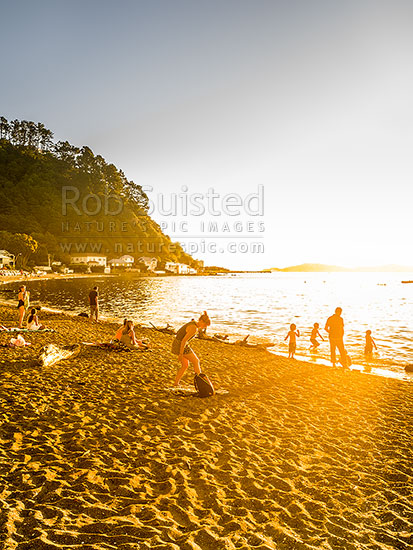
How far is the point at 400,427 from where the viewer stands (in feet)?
26.1

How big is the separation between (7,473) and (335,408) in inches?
310

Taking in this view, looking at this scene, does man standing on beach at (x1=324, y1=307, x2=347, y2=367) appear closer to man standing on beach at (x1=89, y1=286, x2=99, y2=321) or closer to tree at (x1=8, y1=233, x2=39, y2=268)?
man standing on beach at (x1=89, y1=286, x2=99, y2=321)

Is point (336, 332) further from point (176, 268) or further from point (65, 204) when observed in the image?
point (176, 268)

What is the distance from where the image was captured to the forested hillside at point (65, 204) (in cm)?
11731

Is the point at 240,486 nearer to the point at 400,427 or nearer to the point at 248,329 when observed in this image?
the point at 400,427

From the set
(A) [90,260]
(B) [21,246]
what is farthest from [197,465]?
(A) [90,260]

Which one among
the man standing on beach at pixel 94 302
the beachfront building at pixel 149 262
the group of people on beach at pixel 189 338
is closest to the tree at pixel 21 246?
the beachfront building at pixel 149 262

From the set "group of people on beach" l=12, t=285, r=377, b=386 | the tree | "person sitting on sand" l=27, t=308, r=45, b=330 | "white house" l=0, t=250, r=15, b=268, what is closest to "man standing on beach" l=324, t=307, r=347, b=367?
"group of people on beach" l=12, t=285, r=377, b=386

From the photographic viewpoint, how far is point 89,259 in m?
130

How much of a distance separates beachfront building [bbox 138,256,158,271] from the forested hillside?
4659 millimetres

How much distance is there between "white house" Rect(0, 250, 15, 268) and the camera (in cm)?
9494

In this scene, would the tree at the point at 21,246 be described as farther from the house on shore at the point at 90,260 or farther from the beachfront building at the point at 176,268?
the beachfront building at the point at 176,268

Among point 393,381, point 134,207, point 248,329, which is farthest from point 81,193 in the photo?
point 393,381

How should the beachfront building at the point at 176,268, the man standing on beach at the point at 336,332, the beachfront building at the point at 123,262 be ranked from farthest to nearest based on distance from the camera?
the beachfront building at the point at 176,268 < the beachfront building at the point at 123,262 < the man standing on beach at the point at 336,332
